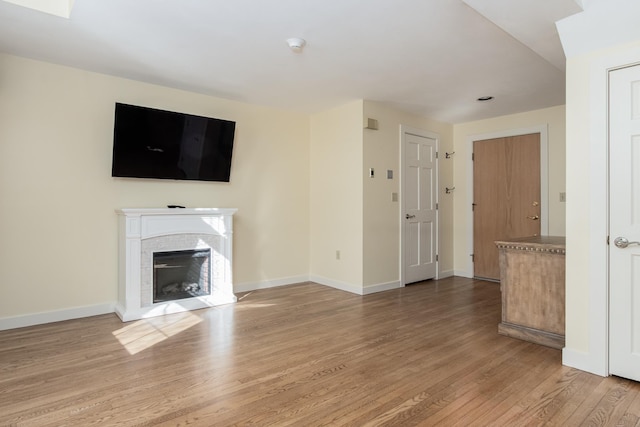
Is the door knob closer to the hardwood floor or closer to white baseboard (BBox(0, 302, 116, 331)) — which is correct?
the hardwood floor

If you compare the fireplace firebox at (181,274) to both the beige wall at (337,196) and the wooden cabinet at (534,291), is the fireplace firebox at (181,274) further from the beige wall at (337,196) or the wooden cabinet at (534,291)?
the wooden cabinet at (534,291)

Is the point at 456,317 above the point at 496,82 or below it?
below

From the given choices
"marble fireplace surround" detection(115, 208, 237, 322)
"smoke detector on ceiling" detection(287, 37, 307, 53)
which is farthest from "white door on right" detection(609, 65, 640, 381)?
"marble fireplace surround" detection(115, 208, 237, 322)

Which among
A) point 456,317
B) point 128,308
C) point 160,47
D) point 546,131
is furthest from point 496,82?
point 128,308

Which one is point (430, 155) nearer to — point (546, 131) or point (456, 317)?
point (546, 131)

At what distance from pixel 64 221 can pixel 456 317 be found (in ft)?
12.9

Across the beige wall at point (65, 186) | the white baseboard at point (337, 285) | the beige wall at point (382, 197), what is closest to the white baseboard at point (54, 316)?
the beige wall at point (65, 186)

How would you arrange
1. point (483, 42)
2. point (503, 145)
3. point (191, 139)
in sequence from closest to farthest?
point (483, 42) < point (191, 139) < point (503, 145)

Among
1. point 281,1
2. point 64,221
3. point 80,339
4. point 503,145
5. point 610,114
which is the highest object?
point 281,1

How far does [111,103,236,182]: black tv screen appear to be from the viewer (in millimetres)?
3670

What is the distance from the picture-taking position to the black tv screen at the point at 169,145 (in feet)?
12.0

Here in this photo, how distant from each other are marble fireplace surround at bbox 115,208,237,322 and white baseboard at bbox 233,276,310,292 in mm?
398

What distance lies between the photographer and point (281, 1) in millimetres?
2338

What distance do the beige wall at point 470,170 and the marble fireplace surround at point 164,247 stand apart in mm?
3601
